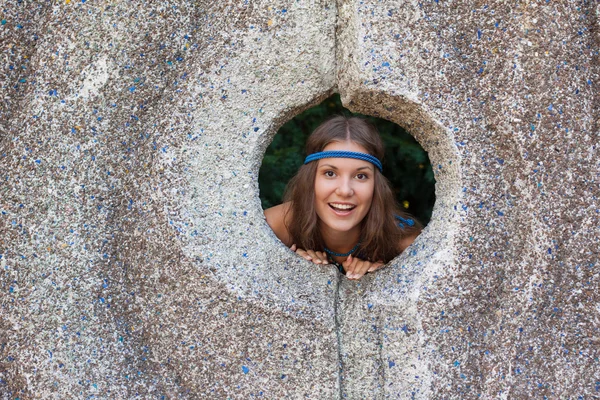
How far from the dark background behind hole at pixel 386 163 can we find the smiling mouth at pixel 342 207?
111cm

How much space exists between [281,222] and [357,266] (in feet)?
1.53

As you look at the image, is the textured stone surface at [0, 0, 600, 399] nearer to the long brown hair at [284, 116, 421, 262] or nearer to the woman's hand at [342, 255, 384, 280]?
the woman's hand at [342, 255, 384, 280]

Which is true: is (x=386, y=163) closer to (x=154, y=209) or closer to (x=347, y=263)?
(x=347, y=263)

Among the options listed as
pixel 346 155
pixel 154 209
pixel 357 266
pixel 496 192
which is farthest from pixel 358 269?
pixel 154 209

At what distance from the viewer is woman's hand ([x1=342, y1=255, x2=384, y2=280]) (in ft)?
6.28

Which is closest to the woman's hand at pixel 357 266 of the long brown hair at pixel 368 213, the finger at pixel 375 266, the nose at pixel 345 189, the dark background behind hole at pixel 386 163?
the finger at pixel 375 266

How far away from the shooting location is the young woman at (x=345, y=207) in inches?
83.3

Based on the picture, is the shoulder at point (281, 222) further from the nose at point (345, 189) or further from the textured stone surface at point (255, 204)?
the textured stone surface at point (255, 204)

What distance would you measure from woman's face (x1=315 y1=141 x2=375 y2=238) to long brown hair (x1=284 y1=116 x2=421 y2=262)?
0.04 m

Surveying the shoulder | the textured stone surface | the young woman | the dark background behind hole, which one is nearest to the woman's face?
the young woman

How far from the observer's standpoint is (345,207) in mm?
2111

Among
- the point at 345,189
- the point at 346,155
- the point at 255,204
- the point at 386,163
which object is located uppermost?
the point at 386,163

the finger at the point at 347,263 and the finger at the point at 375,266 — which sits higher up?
the finger at the point at 375,266

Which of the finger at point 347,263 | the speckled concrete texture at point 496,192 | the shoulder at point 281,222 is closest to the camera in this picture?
the speckled concrete texture at point 496,192
